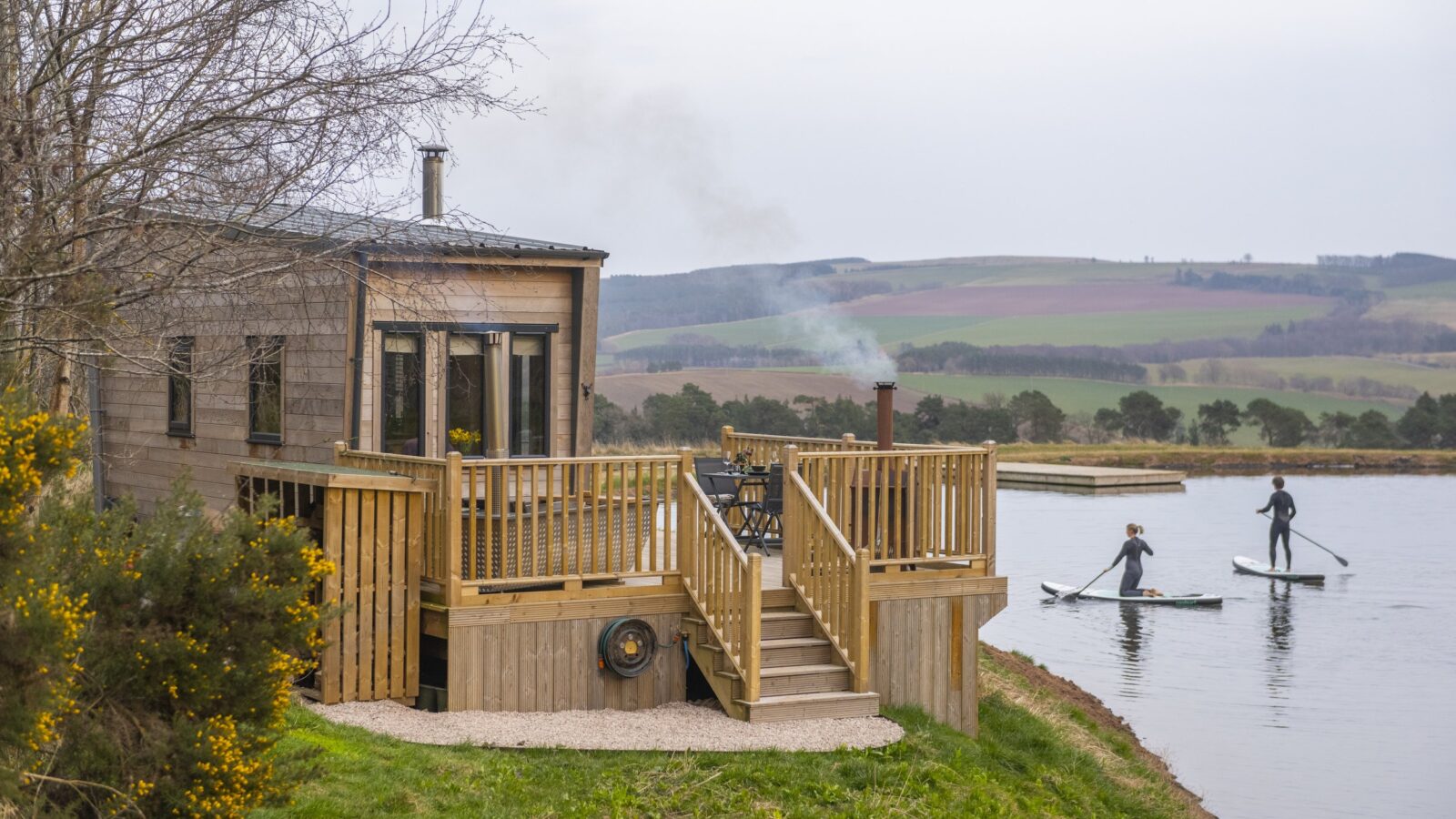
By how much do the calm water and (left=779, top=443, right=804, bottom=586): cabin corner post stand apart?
5.65 m

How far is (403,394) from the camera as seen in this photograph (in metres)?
14.7

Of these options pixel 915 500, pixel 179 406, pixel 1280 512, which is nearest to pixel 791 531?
pixel 915 500

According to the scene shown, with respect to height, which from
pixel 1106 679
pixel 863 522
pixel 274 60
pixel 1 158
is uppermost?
pixel 274 60

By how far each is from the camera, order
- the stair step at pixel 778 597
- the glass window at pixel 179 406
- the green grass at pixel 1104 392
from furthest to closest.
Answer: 1. the green grass at pixel 1104 392
2. the glass window at pixel 179 406
3. the stair step at pixel 778 597

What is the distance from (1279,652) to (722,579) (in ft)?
45.0

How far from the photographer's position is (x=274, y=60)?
9.77 meters

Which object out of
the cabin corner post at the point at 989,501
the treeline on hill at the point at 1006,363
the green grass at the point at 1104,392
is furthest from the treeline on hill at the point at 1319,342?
the cabin corner post at the point at 989,501

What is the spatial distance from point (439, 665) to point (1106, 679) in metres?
11.1

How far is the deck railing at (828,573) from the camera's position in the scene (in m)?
12.0

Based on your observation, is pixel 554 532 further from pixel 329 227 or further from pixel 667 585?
pixel 329 227

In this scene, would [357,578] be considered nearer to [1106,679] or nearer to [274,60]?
[274,60]

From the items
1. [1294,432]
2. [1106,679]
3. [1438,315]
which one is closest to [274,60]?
[1106,679]

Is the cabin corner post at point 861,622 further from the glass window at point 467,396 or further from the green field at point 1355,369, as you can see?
the green field at point 1355,369

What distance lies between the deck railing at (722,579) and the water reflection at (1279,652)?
379 inches
